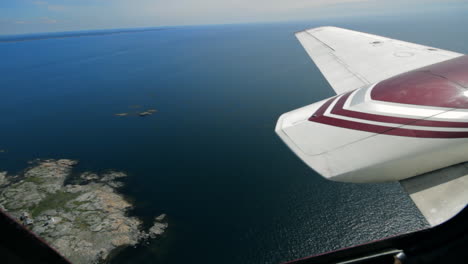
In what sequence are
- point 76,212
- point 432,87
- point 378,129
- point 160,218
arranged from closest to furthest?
point 378,129 < point 432,87 < point 76,212 < point 160,218

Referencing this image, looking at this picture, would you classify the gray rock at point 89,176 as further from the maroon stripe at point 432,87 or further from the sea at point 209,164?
the maroon stripe at point 432,87

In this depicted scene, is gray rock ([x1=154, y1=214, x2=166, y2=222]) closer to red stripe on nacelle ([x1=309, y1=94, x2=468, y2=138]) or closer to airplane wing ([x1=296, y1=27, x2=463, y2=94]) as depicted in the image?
airplane wing ([x1=296, y1=27, x2=463, y2=94])

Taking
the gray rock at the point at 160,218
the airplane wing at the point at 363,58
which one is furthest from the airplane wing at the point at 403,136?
the gray rock at the point at 160,218

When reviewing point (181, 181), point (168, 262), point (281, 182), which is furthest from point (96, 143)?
point (281, 182)

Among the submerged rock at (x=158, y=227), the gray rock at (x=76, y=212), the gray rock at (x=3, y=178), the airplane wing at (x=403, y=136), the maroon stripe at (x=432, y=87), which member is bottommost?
the submerged rock at (x=158, y=227)

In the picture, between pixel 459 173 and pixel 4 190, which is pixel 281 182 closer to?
pixel 459 173

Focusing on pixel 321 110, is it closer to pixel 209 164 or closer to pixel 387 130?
pixel 387 130

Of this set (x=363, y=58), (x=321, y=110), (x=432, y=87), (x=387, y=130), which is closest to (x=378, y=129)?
(x=387, y=130)
